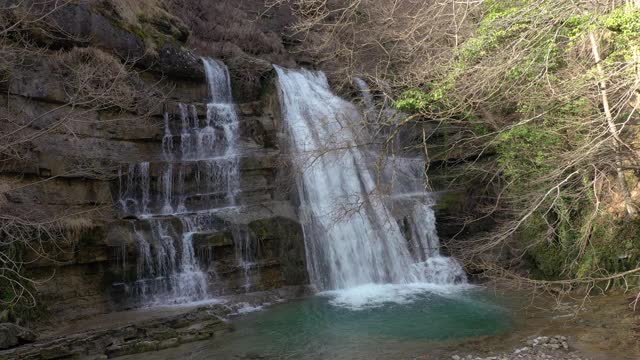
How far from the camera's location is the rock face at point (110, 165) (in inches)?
403

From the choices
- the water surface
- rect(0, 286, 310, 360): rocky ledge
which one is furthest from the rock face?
the water surface

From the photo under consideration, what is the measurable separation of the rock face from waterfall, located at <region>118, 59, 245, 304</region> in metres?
0.17

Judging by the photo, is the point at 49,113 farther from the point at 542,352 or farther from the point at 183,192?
the point at 542,352

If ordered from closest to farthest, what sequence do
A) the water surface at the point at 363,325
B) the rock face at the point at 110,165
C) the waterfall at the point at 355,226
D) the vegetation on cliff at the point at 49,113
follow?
the water surface at the point at 363,325, the vegetation on cliff at the point at 49,113, the rock face at the point at 110,165, the waterfall at the point at 355,226

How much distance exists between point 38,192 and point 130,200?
2.26m

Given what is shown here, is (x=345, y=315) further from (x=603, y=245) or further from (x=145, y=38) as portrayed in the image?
(x=145, y=38)

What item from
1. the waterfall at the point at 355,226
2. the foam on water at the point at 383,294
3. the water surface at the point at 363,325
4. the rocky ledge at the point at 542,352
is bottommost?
the rocky ledge at the point at 542,352

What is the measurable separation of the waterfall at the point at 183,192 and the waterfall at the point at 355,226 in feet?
6.49

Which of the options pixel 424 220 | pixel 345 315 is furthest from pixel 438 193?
pixel 345 315

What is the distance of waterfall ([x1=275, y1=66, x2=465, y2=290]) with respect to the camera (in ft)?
42.2

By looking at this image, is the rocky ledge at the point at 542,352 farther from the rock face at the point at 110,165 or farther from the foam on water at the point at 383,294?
the rock face at the point at 110,165

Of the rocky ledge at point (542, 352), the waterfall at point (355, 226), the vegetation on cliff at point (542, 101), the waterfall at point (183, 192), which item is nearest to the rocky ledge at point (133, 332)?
the waterfall at point (183, 192)

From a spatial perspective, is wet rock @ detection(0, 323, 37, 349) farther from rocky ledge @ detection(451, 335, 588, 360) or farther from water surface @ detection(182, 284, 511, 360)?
rocky ledge @ detection(451, 335, 588, 360)

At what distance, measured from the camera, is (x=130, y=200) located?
Result: 41.9ft
